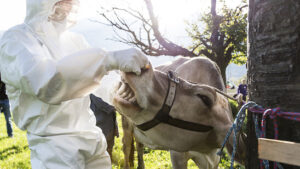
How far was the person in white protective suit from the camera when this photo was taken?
1359mm

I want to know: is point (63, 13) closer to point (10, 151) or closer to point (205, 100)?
point (205, 100)

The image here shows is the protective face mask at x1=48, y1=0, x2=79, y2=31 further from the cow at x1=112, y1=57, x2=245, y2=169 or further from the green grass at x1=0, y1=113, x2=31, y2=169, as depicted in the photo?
the green grass at x1=0, y1=113, x2=31, y2=169

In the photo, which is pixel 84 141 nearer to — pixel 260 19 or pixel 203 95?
pixel 203 95

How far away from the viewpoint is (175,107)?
1.90 m

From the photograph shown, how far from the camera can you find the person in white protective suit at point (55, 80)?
1.36m

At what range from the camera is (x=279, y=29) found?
133 cm

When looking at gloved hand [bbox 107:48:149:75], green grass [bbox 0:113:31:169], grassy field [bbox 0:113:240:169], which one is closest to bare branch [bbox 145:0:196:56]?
grassy field [bbox 0:113:240:169]

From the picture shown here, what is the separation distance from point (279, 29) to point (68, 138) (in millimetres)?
1460

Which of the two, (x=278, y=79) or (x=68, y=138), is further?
(x=68, y=138)

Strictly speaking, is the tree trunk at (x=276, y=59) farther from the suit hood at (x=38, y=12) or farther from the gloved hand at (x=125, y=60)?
the suit hood at (x=38, y=12)

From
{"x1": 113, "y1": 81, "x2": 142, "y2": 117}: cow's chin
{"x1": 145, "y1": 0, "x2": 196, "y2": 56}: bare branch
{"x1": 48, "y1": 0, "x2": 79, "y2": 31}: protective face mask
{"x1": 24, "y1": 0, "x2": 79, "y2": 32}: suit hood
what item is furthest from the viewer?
{"x1": 145, "y1": 0, "x2": 196, "y2": 56}: bare branch

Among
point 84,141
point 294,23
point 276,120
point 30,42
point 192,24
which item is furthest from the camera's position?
point 192,24

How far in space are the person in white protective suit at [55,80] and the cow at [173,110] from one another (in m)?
0.23

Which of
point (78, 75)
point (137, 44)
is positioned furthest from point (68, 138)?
point (137, 44)
